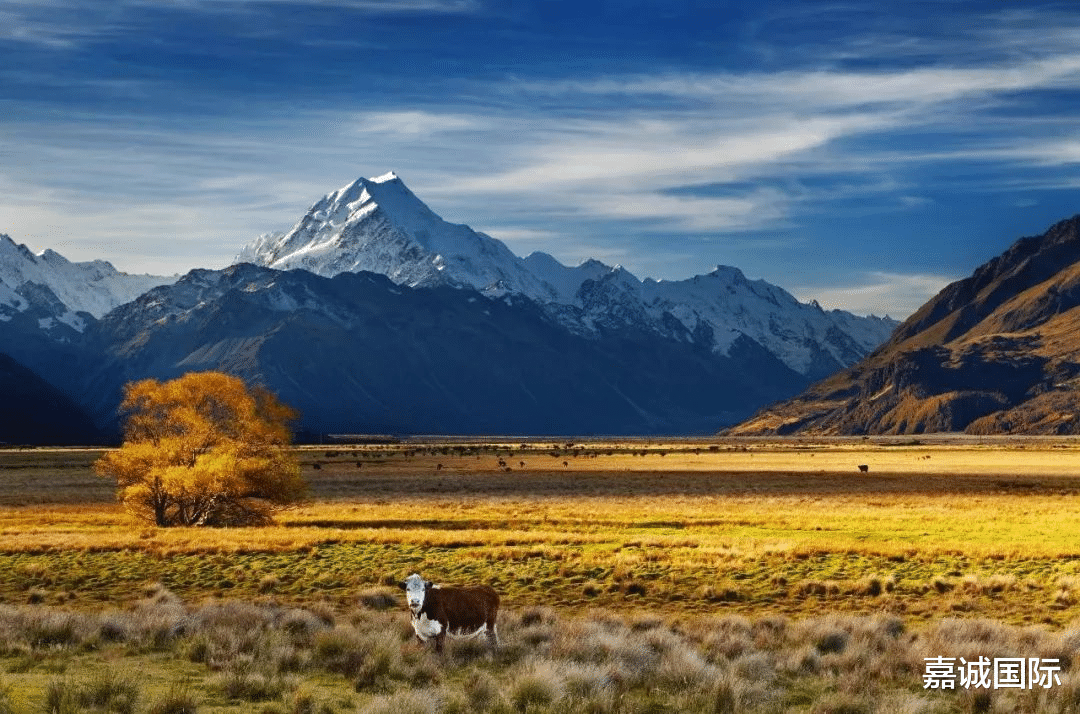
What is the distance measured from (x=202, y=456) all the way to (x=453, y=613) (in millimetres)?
39859

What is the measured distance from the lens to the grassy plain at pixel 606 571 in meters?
17.9

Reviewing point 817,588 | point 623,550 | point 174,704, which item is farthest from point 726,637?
point 623,550

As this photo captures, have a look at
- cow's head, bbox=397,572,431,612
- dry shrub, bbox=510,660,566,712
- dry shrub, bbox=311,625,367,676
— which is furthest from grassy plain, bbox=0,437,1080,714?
cow's head, bbox=397,572,431,612

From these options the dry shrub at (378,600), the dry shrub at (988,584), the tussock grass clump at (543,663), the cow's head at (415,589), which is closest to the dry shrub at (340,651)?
the tussock grass clump at (543,663)

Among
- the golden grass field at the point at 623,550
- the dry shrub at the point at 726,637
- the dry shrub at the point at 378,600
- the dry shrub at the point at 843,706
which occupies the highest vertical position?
the dry shrub at the point at 843,706

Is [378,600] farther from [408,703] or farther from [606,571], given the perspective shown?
[408,703]

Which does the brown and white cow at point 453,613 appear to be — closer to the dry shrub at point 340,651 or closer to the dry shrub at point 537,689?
the dry shrub at point 340,651

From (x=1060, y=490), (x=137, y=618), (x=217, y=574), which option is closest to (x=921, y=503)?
(x=1060, y=490)

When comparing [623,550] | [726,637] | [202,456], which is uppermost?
[202,456]

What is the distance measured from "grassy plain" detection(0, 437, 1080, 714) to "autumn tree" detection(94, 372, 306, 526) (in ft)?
7.57

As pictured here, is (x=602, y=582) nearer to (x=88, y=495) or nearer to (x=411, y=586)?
(x=411, y=586)

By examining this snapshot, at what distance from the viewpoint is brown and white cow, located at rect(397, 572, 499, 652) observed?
1800cm

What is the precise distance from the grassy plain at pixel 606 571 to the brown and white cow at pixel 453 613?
1.92 ft

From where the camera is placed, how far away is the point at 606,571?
33688 millimetres
